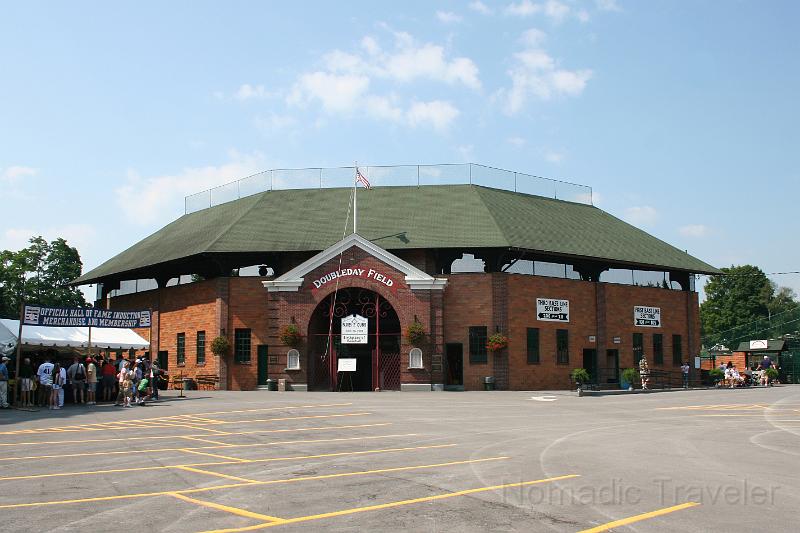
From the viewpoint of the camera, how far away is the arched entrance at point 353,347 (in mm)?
37500

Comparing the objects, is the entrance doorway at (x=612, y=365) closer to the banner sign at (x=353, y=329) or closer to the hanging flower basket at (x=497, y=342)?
the hanging flower basket at (x=497, y=342)

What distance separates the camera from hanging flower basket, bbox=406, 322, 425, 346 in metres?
35.9

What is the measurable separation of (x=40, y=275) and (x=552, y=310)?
200ft

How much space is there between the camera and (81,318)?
2964 centimetres

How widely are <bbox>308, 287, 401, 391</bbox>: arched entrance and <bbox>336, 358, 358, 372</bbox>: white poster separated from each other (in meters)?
1.23

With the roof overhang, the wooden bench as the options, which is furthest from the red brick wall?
the wooden bench

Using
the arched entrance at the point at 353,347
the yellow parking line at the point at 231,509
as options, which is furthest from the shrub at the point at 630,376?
the yellow parking line at the point at 231,509

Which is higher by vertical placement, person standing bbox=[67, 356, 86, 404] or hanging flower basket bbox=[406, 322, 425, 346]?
hanging flower basket bbox=[406, 322, 425, 346]

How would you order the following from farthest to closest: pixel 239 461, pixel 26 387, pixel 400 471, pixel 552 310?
pixel 552 310 < pixel 26 387 < pixel 239 461 < pixel 400 471

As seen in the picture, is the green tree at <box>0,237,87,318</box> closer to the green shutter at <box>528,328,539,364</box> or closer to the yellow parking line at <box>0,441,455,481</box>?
the green shutter at <box>528,328,539,364</box>

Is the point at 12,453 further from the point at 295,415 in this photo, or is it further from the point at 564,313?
the point at 564,313

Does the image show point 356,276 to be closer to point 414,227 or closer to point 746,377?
point 414,227

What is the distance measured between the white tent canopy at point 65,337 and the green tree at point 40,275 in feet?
146

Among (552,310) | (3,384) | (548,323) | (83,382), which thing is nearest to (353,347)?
(548,323)
